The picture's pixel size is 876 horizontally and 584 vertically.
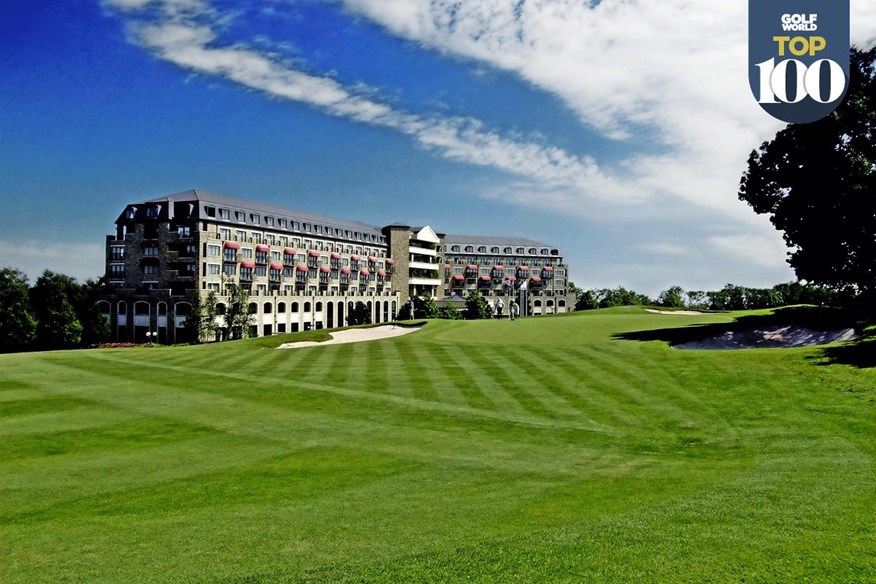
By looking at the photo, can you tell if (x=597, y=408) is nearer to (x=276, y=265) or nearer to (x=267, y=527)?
(x=267, y=527)

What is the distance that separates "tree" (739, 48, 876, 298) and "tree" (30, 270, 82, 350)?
4402 inches

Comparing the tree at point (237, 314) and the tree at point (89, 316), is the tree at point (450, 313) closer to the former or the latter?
the tree at point (237, 314)

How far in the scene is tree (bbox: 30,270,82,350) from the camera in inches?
4262

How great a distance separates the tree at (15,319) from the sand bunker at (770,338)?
110232mm

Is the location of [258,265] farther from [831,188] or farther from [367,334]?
[831,188]

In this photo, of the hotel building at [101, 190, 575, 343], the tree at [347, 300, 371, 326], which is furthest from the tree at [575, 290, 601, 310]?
the tree at [347, 300, 371, 326]

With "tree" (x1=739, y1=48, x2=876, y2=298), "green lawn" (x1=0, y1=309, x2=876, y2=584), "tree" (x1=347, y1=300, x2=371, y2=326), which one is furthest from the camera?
"tree" (x1=347, y1=300, x2=371, y2=326)

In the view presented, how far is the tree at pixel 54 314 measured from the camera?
108 m

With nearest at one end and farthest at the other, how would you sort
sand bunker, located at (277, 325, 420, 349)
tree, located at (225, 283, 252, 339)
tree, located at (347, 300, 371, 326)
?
sand bunker, located at (277, 325, 420, 349) < tree, located at (225, 283, 252, 339) < tree, located at (347, 300, 371, 326)

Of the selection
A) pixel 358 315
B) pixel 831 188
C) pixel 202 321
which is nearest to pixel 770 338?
pixel 831 188

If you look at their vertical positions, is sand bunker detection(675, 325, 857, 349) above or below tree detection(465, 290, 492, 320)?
below

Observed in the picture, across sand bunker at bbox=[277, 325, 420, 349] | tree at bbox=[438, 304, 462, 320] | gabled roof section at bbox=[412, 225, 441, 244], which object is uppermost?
gabled roof section at bbox=[412, 225, 441, 244]

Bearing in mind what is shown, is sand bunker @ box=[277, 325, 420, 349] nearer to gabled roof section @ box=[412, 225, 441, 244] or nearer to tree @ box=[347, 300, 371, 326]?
tree @ box=[347, 300, 371, 326]

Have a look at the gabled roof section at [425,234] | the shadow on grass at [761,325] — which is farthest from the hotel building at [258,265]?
the shadow on grass at [761,325]
